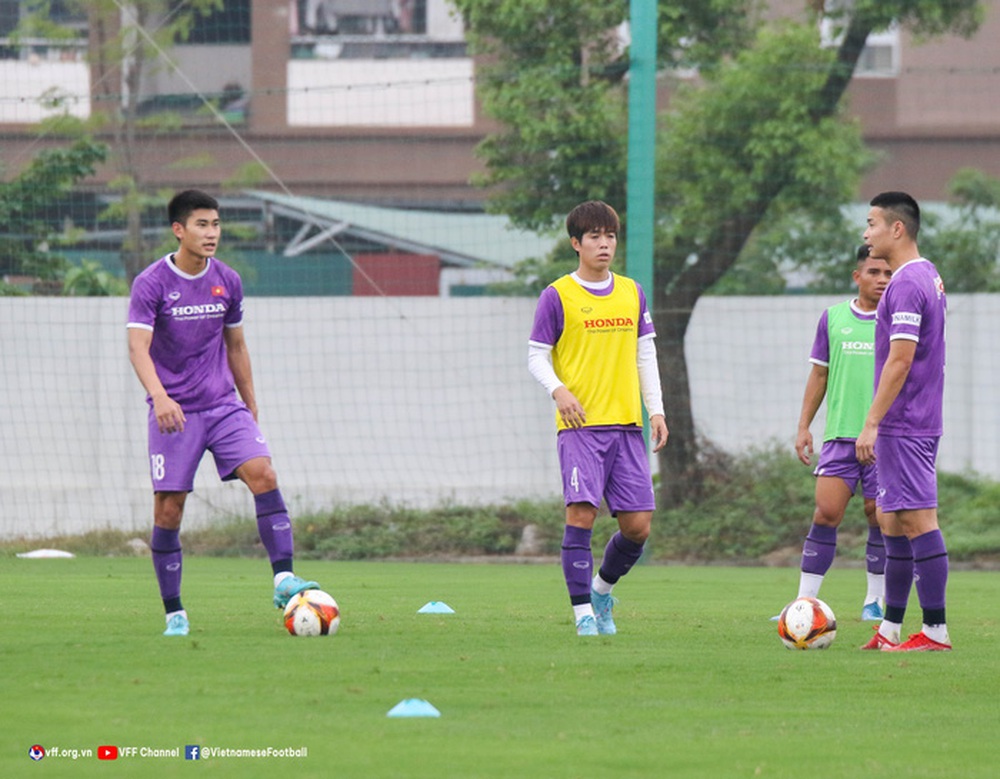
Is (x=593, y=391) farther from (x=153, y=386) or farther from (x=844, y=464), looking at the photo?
(x=153, y=386)

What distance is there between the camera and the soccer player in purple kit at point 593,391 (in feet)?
25.6

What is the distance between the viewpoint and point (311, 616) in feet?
24.4

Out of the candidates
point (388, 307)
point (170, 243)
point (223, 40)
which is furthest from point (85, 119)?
point (223, 40)

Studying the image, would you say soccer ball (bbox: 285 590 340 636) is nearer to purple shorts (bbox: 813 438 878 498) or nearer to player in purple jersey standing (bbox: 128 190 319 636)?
player in purple jersey standing (bbox: 128 190 319 636)

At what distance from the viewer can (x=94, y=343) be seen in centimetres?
1769

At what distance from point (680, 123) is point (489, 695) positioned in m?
13.6

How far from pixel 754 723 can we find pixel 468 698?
1009 mm

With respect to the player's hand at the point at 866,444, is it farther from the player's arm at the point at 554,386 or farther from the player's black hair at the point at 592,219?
the player's black hair at the point at 592,219

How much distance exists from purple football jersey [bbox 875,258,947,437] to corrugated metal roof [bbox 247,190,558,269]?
11.3 m

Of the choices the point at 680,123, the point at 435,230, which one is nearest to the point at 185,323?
the point at 680,123

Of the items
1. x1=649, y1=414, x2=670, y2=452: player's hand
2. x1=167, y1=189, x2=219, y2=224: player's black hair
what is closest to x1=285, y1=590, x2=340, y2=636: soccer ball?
x1=649, y1=414, x2=670, y2=452: player's hand

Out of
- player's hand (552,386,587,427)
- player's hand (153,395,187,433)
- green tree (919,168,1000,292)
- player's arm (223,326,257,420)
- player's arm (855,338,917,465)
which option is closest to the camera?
player's arm (855,338,917,465)

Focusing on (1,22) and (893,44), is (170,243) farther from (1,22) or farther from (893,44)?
(893,44)

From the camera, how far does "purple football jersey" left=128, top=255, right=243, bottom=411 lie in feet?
25.7
